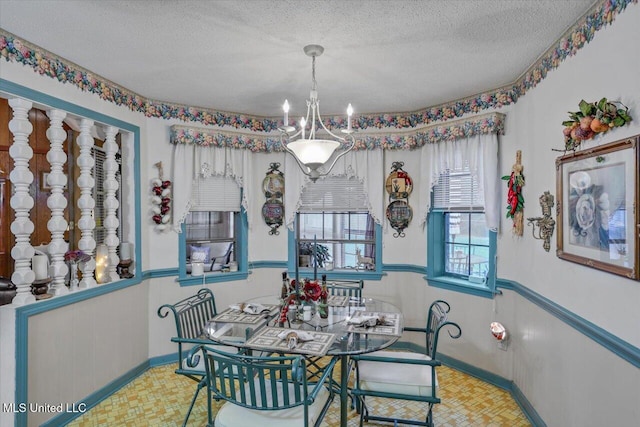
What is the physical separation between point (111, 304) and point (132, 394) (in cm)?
77

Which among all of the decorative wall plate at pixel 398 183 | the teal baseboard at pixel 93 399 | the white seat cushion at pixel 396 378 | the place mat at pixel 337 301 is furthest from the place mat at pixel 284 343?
the decorative wall plate at pixel 398 183

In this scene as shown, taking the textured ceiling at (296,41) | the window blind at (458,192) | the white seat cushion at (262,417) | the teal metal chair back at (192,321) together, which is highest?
the textured ceiling at (296,41)

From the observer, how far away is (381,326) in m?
2.54

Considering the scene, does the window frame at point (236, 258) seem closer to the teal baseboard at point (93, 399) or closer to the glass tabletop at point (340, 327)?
the teal baseboard at point (93, 399)

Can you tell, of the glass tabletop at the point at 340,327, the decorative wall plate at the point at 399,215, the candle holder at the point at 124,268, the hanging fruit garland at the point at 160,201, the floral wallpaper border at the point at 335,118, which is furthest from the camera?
the decorative wall plate at the point at 399,215

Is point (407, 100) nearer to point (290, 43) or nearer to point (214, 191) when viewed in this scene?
point (290, 43)

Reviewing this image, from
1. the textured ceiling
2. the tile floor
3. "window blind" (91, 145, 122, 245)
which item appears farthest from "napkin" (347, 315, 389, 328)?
"window blind" (91, 145, 122, 245)

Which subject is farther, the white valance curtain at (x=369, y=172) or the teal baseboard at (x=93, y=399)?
the white valance curtain at (x=369, y=172)

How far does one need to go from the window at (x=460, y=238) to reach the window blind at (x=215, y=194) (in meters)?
2.11

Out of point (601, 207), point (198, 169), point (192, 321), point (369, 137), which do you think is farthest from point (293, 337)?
point (369, 137)

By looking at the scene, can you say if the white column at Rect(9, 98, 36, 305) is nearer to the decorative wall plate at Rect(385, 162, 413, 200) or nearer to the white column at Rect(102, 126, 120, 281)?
the white column at Rect(102, 126, 120, 281)

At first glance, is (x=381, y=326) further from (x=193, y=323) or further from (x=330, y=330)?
(x=193, y=323)

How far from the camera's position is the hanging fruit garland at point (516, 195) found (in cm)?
298

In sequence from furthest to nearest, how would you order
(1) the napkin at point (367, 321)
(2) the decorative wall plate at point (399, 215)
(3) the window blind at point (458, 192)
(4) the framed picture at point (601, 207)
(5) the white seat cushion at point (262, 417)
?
(2) the decorative wall plate at point (399, 215), (3) the window blind at point (458, 192), (1) the napkin at point (367, 321), (5) the white seat cushion at point (262, 417), (4) the framed picture at point (601, 207)
